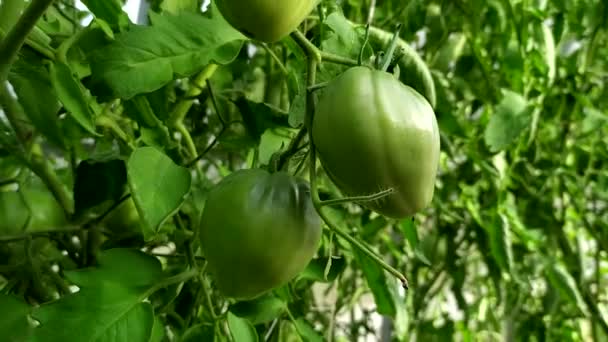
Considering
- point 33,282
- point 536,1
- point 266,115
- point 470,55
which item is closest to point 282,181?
point 266,115

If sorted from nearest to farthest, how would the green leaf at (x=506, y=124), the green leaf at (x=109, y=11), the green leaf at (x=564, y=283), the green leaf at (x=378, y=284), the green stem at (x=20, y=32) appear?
1. the green stem at (x=20, y=32)
2. the green leaf at (x=109, y=11)
3. the green leaf at (x=378, y=284)
4. the green leaf at (x=506, y=124)
5. the green leaf at (x=564, y=283)

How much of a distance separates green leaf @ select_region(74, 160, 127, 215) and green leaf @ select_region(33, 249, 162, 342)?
0.36 feet

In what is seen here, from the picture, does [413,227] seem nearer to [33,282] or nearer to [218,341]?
[218,341]

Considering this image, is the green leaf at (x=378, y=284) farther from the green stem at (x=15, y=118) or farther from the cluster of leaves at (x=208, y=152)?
the green stem at (x=15, y=118)

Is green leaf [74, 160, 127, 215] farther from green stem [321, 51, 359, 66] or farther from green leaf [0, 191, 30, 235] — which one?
green stem [321, 51, 359, 66]

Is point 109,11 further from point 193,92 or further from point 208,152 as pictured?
point 208,152

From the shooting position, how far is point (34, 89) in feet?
1.39

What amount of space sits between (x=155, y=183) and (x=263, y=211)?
0.19 ft

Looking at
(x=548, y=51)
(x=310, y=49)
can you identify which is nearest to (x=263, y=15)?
(x=310, y=49)

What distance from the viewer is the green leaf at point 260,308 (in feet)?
1.56

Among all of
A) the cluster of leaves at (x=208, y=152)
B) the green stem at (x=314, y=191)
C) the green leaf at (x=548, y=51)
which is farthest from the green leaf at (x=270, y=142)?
the green leaf at (x=548, y=51)

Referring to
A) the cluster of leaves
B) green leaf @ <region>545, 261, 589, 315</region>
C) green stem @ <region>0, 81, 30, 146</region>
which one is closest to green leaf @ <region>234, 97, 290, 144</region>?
the cluster of leaves

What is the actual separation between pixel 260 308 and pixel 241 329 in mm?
49

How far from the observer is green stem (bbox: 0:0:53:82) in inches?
11.7
